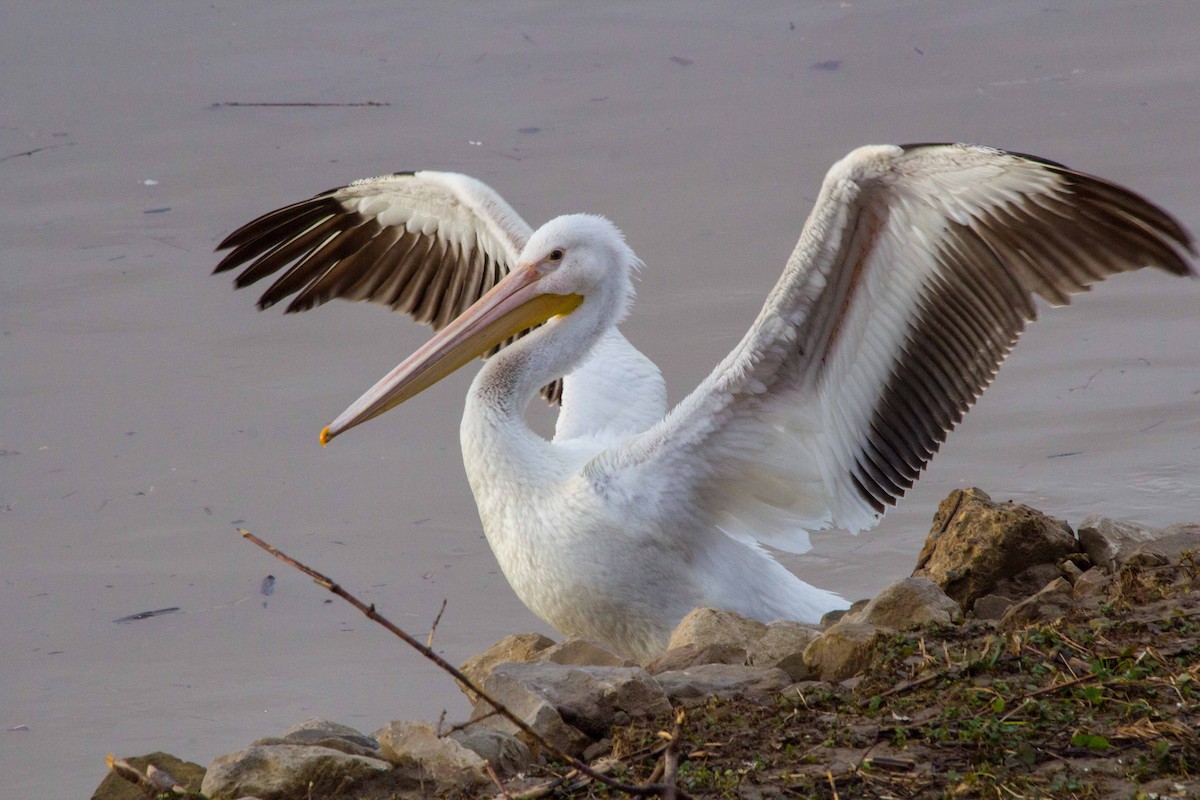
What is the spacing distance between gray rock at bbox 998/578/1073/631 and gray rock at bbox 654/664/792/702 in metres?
0.60

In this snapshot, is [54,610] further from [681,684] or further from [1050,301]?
[1050,301]

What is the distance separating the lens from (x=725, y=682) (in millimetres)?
3137

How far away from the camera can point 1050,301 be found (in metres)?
4.04

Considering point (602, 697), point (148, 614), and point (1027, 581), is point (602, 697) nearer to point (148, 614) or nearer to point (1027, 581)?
point (1027, 581)

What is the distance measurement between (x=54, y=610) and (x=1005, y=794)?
12.3 ft

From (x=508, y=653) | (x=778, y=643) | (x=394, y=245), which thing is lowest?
(x=508, y=653)

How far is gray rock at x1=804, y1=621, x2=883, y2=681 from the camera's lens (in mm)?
3148

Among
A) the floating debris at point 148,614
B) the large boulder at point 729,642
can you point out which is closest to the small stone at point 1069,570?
the large boulder at point 729,642

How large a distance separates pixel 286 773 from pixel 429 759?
271 millimetres

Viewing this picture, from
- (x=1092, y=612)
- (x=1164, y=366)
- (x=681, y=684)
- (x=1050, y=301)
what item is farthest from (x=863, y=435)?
(x=1164, y=366)

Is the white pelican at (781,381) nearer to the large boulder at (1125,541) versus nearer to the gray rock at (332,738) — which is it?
the large boulder at (1125,541)

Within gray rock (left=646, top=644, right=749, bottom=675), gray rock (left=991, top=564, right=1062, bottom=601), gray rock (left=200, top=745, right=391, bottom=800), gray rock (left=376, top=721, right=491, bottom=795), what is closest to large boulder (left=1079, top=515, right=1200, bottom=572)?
gray rock (left=991, top=564, right=1062, bottom=601)

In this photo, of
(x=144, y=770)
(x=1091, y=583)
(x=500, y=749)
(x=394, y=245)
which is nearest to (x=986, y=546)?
(x=1091, y=583)

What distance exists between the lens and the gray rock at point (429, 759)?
8.97 ft
